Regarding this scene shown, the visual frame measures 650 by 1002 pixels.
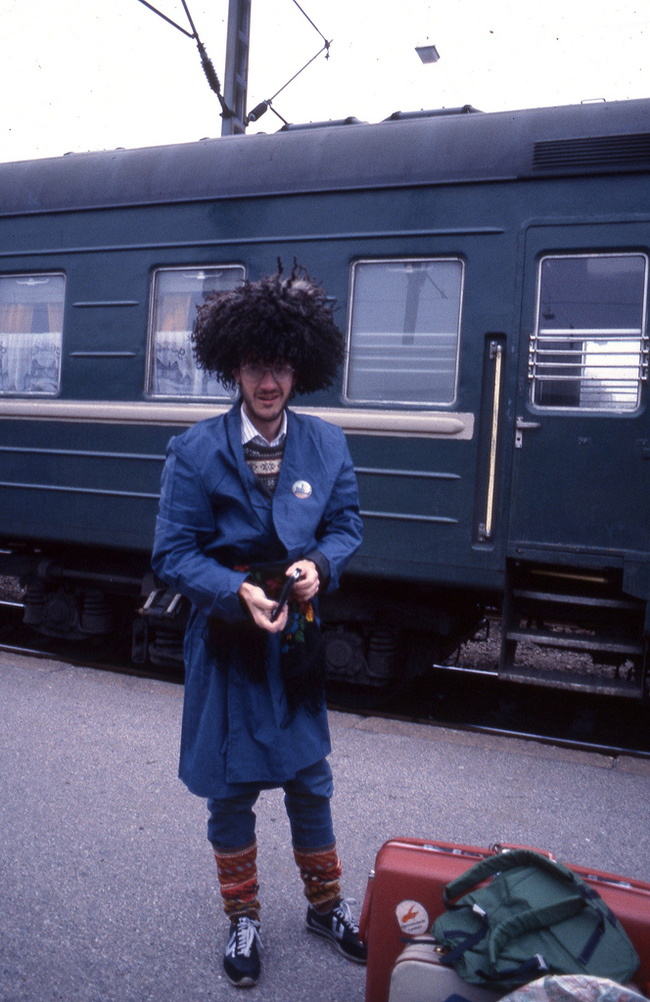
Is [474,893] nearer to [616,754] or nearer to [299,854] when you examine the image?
[299,854]

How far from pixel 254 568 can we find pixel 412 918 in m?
0.96

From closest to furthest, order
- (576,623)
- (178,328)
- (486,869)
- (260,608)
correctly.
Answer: (486,869)
(260,608)
(576,623)
(178,328)

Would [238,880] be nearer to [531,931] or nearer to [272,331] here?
[531,931]

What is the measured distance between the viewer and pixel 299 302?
2.59 m

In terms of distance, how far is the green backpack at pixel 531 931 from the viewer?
6.11 feet

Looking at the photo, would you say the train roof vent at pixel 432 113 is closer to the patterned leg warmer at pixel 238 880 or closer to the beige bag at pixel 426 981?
the patterned leg warmer at pixel 238 880

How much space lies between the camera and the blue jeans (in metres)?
2.52

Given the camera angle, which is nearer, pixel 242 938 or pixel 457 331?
pixel 242 938

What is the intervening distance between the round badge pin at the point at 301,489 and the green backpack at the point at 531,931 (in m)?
1.06

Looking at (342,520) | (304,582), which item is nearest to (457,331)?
(342,520)

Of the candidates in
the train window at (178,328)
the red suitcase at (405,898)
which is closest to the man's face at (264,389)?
the red suitcase at (405,898)

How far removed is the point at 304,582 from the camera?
2328 mm

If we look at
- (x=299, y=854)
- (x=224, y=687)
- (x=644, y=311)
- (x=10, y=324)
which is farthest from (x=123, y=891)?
(x=10, y=324)

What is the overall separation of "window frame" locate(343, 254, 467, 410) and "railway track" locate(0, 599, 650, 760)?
182 centimetres
